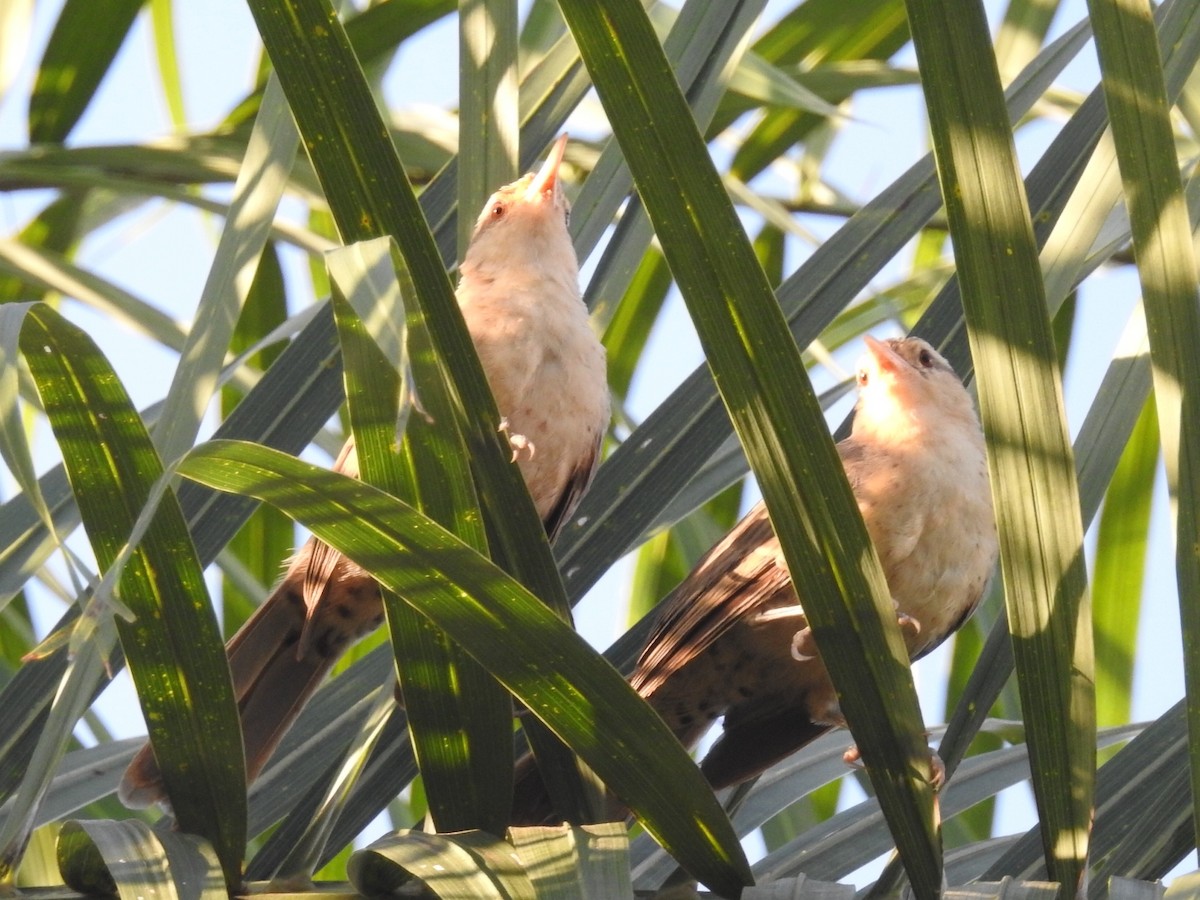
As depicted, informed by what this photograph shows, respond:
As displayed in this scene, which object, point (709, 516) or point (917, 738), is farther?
point (709, 516)

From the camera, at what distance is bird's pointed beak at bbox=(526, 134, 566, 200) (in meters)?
3.04

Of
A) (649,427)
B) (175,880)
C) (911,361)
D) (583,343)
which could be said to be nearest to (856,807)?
(649,427)

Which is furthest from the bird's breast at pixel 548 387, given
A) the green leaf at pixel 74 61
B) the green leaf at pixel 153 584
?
the green leaf at pixel 153 584

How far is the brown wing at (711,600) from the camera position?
253 cm

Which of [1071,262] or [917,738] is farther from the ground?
[1071,262]

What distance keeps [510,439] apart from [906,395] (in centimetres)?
90

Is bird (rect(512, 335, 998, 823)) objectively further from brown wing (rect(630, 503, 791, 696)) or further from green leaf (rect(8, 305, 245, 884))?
green leaf (rect(8, 305, 245, 884))

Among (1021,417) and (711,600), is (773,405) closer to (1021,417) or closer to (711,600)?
(1021,417)

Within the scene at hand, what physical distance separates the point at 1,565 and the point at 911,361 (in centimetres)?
183

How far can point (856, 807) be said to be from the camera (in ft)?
6.47

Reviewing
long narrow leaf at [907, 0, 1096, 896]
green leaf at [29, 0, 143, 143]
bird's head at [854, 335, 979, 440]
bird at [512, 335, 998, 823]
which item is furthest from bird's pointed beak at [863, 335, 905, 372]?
long narrow leaf at [907, 0, 1096, 896]

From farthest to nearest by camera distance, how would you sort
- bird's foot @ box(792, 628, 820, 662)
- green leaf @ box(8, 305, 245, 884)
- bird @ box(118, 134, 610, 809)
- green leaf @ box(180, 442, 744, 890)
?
bird @ box(118, 134, 610, 809) < bird's foot @ box(792, 628, 820, 662) < green leaf @ box(8, 305, 245, 884) < green leaf @ box(180, 442, 744, 890)

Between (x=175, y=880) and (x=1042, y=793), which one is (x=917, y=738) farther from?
(x=175, y=880)

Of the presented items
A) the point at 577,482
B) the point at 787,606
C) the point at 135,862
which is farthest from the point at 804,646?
the point at 135,862
